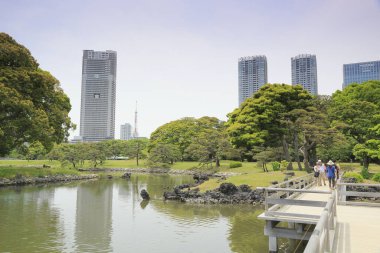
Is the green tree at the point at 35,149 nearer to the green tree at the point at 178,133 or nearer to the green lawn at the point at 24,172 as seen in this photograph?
the green lawn at the point at 24,172

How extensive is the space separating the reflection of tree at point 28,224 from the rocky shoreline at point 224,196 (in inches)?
381

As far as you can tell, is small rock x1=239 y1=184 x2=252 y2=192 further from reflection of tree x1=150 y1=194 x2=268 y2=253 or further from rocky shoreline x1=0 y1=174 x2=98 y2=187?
rocky shoreline x1=0 y1=174 x2=98 y2=187

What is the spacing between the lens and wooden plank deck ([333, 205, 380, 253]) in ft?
25.7

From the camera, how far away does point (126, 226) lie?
17594mm

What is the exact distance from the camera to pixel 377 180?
82.0 ft

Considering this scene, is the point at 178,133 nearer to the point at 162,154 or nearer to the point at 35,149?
the point at 162,154

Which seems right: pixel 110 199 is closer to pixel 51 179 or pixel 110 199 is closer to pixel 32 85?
pixel 32 85

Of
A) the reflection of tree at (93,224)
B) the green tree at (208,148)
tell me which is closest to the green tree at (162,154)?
the green tree at (208,148)

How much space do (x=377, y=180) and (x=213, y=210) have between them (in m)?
13.3

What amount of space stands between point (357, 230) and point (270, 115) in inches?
1253

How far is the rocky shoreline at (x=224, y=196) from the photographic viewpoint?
25125 millimetres

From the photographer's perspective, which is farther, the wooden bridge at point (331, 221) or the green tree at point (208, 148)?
the green tree at point (208, 148)

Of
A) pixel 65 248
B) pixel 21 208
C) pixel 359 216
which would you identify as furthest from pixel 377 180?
pixel 21 208

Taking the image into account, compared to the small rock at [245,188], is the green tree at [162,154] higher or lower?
higher
